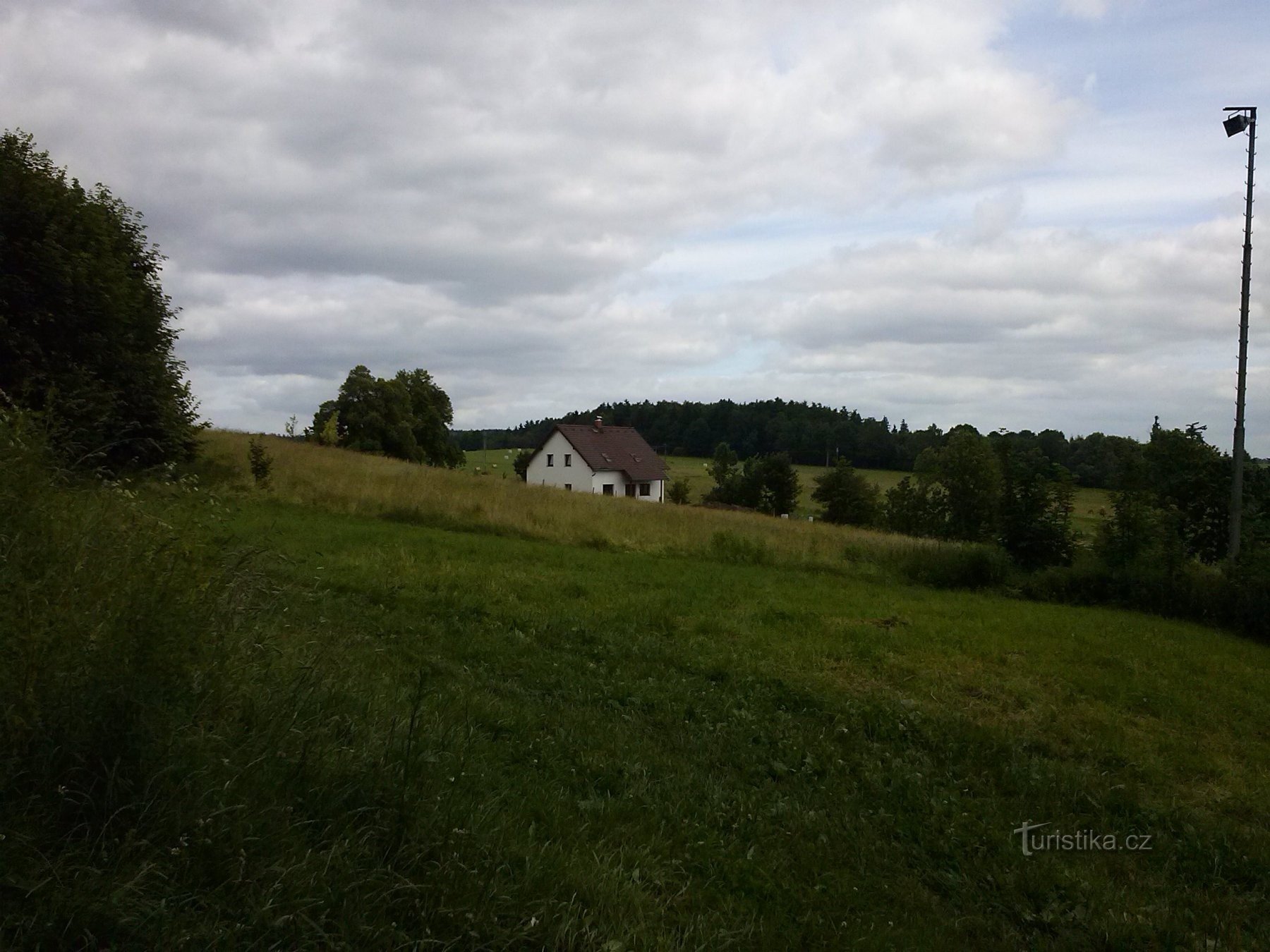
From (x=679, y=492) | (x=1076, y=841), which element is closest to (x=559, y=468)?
(x=679, y=492)

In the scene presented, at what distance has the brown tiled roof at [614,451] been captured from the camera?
68.3m

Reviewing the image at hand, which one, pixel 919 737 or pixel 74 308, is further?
pixel 74 308

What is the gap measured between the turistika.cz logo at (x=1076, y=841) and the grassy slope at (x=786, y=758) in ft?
0.32

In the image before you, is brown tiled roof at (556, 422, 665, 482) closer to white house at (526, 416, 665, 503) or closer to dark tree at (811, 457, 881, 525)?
white house at (526, 416, 665, 503)

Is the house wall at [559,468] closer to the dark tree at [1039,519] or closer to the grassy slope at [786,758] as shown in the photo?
the dark tree at [1039,519]

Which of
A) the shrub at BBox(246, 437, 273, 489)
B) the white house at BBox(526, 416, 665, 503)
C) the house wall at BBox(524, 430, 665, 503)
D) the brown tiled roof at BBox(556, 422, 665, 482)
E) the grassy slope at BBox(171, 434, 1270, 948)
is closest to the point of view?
the grassy slope at BBox(171, 434, 1270, 948)

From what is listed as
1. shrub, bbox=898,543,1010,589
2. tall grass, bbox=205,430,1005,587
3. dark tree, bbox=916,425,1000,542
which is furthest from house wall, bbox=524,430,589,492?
shrub, bbox=898,543,1010,589

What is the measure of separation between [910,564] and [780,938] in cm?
1860

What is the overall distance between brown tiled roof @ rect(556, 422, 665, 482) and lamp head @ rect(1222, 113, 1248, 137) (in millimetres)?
51349

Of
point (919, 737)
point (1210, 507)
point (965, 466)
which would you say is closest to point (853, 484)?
point (965, 466)

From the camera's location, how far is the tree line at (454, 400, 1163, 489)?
3597 inches

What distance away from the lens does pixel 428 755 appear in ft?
14.1

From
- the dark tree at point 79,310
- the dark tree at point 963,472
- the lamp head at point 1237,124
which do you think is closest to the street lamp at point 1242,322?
the lamp head at point 1237,124

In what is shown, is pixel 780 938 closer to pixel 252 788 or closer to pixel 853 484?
pixel 252 788
